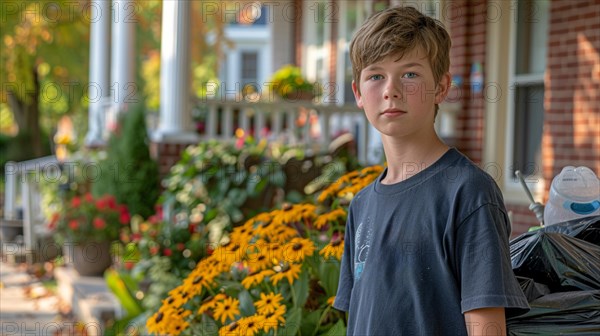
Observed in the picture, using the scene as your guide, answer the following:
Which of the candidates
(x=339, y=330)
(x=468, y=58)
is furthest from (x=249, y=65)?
(x=339, y=330)

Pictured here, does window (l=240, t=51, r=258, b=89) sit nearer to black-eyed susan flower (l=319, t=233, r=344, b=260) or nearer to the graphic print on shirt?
black-eyed susan flower (l=319, t=233, r=344, b=260)

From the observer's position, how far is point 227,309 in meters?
3.02

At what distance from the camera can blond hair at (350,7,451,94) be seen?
5.80 feet

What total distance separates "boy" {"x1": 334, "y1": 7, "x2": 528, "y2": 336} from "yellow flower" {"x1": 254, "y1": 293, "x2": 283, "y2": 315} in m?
1.01


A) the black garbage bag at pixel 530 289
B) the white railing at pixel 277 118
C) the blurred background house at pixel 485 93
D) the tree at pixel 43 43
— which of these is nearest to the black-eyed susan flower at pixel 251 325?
the black garbage bag at pixel 530 289

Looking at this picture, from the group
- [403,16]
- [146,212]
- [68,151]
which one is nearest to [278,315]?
[403,16]

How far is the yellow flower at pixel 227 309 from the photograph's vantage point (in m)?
2.99

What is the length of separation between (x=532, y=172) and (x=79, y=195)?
5.53 meters

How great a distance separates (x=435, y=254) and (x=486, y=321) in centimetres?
18

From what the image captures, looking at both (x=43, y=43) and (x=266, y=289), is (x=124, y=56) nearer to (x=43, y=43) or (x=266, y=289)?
(x=266, y=289)

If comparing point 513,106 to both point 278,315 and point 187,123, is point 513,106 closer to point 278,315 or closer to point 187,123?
point 187,123

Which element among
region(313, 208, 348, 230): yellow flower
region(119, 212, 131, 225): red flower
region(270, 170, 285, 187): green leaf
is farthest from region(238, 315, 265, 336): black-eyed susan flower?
region(119, 212, 131, 225): red flower

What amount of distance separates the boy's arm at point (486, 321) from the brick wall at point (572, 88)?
474 centimetres

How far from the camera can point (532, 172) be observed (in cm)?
696
